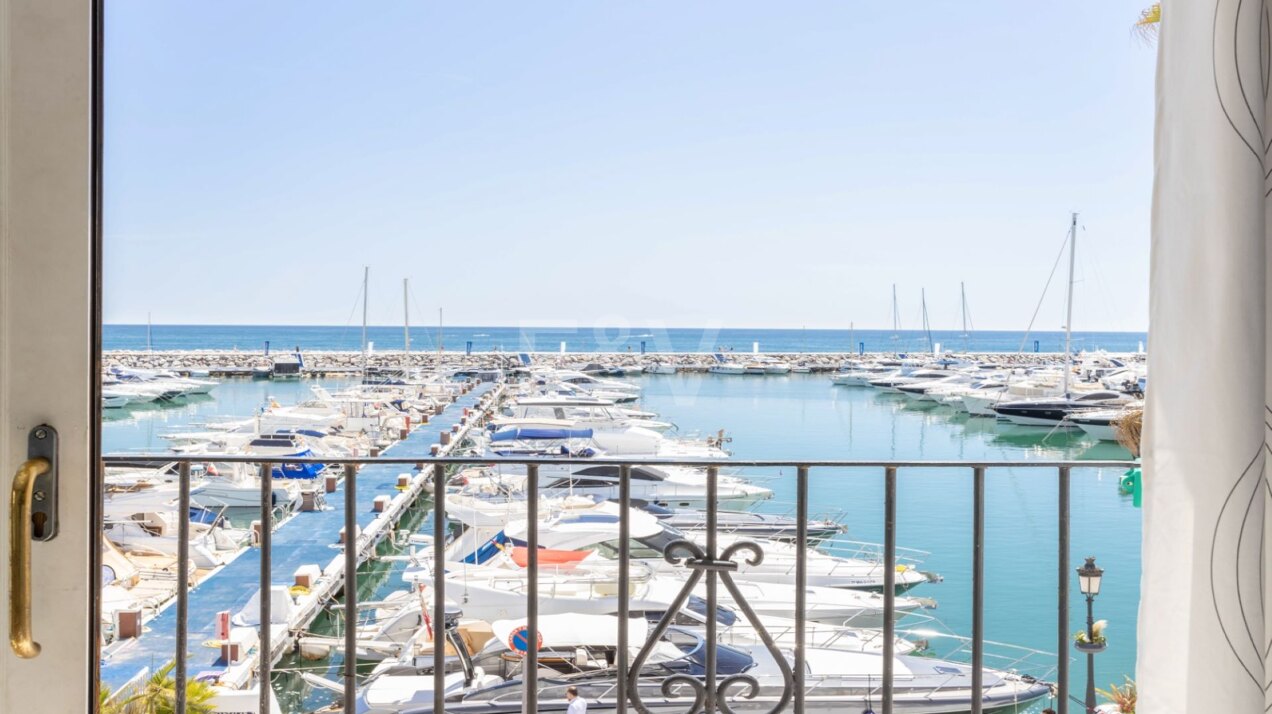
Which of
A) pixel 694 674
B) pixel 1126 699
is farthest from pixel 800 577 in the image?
pixel 694 674

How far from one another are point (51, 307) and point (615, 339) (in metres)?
19.8

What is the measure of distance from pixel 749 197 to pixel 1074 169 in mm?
10746

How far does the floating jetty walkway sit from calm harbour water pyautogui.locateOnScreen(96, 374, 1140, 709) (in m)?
0.95

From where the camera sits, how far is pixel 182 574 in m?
1.47

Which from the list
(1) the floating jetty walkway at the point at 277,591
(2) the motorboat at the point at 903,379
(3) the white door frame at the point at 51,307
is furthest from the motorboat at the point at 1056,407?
(3) the white door frame at the point at 51,307

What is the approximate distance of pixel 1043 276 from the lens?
78.4 feet

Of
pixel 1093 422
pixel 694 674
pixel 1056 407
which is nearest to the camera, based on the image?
pixel 694 674

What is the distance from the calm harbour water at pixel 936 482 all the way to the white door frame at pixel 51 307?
4.70m

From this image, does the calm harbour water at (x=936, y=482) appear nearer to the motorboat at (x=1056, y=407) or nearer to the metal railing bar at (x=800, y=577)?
the motorboat at (x=1056, y=407)

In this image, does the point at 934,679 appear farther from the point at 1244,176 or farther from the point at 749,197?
the point at 749,197

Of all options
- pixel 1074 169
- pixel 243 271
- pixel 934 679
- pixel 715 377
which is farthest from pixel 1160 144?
pixel 1074 169

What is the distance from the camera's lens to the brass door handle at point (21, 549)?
0.84 m

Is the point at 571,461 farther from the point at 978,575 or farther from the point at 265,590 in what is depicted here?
the point at 978,575

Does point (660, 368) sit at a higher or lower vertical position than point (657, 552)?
higher
